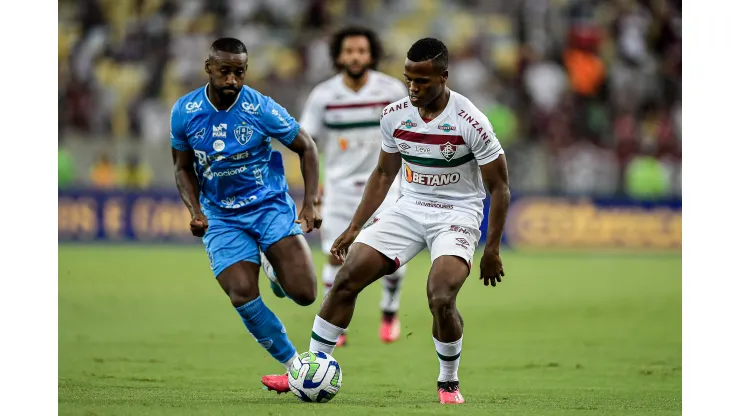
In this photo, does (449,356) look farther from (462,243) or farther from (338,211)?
(338,211)

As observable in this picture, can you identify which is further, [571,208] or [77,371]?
[571,208]

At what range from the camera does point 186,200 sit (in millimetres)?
7766

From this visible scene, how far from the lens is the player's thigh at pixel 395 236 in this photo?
7316 millimetres

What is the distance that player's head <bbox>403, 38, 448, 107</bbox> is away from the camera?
23.1ft

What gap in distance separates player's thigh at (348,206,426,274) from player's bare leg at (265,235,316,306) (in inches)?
22.9

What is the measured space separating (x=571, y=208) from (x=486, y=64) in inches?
153

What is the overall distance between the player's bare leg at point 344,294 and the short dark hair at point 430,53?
125 centimetres

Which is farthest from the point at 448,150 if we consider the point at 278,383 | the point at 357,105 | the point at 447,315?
the point at 357,105

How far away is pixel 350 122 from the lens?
1088cm

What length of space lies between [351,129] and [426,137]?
3663mm

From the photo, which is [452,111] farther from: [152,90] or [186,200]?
[152,90]

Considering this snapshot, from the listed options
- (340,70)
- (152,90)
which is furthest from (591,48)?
(340,70)

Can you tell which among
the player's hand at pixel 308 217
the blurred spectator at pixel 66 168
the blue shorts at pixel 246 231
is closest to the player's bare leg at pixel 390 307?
the blue shorts at pixel 246 231

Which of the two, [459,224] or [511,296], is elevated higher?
[459,224]
